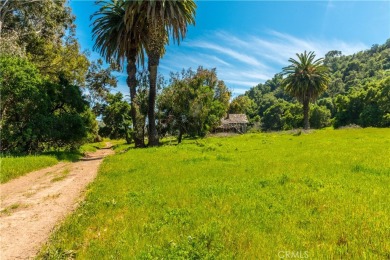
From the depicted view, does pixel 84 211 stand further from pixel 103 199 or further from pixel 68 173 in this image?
pixel 68 173

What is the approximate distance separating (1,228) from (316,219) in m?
7.65

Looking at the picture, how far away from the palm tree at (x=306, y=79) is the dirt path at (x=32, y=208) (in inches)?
2344

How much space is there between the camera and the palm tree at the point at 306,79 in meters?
63.7

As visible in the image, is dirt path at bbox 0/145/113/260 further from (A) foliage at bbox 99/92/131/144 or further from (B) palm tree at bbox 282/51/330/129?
(B) palm tree at bbox 282/51/330/129

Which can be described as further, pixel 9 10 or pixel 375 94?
pixel 375 94

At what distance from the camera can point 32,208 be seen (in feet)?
27.9

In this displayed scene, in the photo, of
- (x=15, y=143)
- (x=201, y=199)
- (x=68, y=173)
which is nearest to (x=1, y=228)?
(x=201, y=199)

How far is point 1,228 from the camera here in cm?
683

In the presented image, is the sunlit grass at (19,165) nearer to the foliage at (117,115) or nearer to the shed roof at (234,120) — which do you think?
the foliage at (117,115)

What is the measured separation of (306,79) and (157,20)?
47519 mm

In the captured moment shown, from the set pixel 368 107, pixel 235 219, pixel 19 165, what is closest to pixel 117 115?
pixel 19 165

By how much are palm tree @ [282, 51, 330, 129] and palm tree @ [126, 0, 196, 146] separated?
4264cm

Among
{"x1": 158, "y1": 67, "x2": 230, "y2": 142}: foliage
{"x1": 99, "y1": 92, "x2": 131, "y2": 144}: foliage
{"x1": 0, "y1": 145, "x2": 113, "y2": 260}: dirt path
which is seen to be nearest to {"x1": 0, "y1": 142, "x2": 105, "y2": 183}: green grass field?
{"x1": 0, "y1": 145, "x2": 113, "y2": 260}: dirt path

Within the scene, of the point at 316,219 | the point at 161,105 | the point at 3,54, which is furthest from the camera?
the point at 161,105
